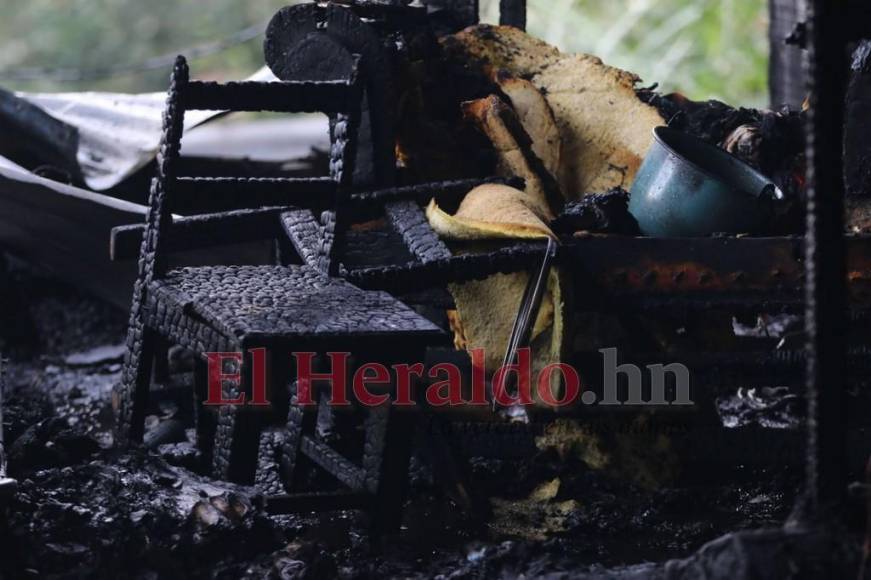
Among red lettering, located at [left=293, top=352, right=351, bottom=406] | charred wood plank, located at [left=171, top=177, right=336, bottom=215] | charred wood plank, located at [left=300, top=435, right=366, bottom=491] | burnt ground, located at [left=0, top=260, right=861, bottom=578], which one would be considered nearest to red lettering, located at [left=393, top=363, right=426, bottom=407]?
red lettering, located at [left=293, top=352, right=351, bottom=406]

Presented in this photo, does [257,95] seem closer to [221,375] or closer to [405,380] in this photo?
[221,375]

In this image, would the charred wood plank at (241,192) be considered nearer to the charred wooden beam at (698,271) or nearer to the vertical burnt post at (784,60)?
the charred wooden beam at (698,271)

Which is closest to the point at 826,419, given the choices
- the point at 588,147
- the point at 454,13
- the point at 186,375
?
the point at 588,147

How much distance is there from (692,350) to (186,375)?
2.53 meters

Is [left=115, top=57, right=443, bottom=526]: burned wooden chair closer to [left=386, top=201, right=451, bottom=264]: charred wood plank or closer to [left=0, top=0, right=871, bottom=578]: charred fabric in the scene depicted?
[left=0, top=0, right=871, bottom=578]: charred fabric

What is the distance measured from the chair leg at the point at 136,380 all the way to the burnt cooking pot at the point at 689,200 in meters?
2.14

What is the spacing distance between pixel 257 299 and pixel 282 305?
0.40ft

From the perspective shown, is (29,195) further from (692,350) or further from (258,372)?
(692,350)

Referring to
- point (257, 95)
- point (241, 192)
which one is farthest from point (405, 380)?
point (257, 95)

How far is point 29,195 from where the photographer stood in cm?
616

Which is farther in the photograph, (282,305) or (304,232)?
(304,232)

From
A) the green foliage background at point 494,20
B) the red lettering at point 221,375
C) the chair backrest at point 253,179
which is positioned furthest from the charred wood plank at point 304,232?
the green foliage background at point 494,20

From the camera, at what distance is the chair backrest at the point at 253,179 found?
452 centimetres

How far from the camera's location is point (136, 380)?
4848mm
